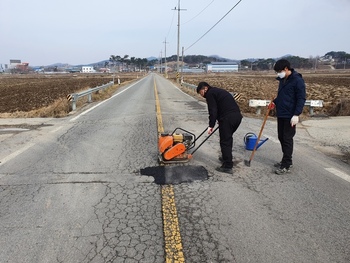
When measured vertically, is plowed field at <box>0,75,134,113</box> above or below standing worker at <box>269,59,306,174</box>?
below

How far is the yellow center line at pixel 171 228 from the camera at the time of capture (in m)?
2.77

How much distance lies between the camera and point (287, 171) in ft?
16.3

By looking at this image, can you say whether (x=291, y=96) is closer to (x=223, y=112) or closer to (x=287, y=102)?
(x=287, y=102)

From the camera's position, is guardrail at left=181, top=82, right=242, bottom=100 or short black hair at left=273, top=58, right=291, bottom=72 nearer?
short black hair at left=273, top=58, right=291, bottom=72

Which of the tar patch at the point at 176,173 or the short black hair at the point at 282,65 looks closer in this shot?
the tar patch at the point at 176,173

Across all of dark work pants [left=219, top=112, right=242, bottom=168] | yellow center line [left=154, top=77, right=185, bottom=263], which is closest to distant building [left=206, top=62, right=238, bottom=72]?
dark work pants [left=219, top=112, right=242, bottom=168]

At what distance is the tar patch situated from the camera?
15.0ft

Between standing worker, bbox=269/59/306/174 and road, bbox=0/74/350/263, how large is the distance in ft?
1.47

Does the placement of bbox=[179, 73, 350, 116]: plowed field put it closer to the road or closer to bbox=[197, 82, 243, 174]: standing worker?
bbox=[197, 82, 243, 174]: standing worker

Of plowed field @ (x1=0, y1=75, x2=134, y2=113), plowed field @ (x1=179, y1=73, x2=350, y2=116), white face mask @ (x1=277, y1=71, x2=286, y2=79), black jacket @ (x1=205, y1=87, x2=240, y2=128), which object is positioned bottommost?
plowed field @ (x1=0, y1=75, x2=134, y2=113)

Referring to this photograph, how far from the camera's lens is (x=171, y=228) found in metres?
3.21

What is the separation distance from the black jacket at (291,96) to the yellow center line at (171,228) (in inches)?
91.7

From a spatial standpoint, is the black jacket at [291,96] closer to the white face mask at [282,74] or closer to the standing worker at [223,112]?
the white face mask at [282,74]

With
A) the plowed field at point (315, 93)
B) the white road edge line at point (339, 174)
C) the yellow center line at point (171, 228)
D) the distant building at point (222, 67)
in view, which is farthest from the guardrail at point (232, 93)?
the distant building at point (222, 67)
